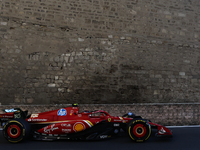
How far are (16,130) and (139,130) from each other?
8.92 feet

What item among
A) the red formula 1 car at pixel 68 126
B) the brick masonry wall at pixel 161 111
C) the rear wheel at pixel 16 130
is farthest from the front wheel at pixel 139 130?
the brick masonry wall at pixel 161 111

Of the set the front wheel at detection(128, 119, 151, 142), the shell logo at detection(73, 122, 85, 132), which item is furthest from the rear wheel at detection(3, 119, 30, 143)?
the front wheel at detection(128, 119, 151, 142)

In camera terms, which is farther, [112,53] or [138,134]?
[112,53]

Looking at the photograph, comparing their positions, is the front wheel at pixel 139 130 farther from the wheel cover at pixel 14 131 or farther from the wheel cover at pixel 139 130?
the wheel cover at pixel 14 131

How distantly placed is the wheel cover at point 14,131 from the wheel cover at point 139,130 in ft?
8.39

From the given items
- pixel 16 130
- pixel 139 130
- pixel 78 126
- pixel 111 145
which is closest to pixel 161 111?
pixel 139 130

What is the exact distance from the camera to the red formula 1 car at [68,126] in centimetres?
448

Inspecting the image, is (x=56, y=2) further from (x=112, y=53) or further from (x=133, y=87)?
(x=133, y=87)

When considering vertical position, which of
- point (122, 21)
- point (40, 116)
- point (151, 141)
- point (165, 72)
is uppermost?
point (122, 21)

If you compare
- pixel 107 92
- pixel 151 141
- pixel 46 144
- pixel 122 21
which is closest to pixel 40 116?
pixel 46 144

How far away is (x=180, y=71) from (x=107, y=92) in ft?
12.0

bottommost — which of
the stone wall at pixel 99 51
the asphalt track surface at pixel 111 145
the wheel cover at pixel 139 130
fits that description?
the asphalt track surface at pixel 111 145

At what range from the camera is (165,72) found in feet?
30.0

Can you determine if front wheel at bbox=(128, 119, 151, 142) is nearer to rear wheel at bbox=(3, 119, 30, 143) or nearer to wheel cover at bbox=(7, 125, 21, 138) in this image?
rear wheel at bbox=(3, 119, 30, 143)
